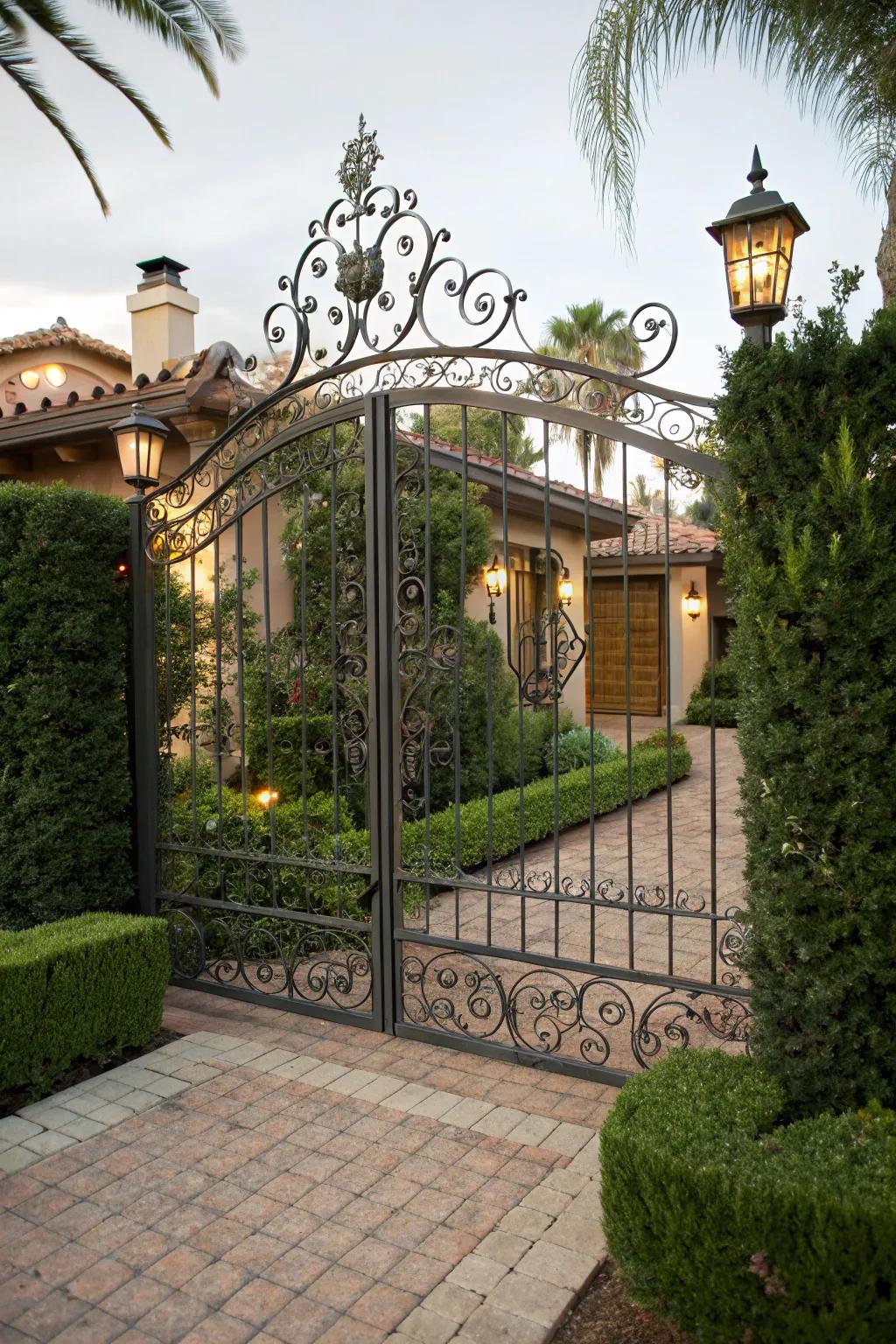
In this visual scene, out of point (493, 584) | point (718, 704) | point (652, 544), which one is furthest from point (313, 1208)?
point (652, 544)

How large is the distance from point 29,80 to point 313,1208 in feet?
28.7

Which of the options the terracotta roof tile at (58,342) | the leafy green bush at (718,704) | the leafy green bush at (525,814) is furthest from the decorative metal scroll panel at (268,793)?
the leafy green bush at (718,704)

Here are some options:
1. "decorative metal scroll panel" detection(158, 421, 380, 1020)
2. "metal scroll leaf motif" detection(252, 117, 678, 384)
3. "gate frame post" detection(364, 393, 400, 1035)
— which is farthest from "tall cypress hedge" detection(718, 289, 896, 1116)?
"decorative metal scroll panel" detection(158, 421, 380, 1020)

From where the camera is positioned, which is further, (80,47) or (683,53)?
(80,47)

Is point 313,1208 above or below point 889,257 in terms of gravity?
below

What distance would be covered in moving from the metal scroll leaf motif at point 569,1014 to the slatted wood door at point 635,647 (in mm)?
13379

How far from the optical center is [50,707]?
203 inches

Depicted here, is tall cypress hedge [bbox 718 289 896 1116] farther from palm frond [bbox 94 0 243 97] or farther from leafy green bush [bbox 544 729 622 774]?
leafy green bush [bbox 544 729 622 774]

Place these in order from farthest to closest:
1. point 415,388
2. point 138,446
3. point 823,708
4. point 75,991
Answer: point 138,446 → point 415,388 → point 75,991 → point 823,708

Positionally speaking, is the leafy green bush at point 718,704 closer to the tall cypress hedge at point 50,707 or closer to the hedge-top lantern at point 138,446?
the hedge-top lantern at point 138,446

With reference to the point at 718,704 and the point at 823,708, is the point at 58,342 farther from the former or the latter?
the point at 823,708

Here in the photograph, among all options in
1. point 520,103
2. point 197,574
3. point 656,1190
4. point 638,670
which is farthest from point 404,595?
point 638,670

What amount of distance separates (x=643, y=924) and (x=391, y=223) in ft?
15.8

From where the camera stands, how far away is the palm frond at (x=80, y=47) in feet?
25.0
